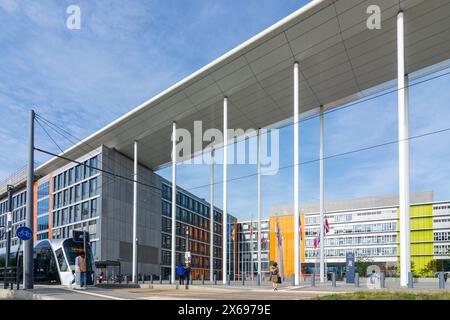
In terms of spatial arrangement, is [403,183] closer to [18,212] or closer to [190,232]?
[190,232]

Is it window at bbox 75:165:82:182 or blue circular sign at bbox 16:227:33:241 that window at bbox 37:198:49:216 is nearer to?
window at bbox 75:165:82:182

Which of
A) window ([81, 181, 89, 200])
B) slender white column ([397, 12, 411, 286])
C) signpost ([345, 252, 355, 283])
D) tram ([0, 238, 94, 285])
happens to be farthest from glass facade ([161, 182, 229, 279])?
slender white column ([397, 12, 411, 286])

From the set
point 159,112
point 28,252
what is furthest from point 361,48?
point 28,252

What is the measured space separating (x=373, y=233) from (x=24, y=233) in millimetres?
93745

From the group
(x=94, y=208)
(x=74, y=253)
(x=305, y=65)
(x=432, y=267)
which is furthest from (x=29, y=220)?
(x=432, y=267)

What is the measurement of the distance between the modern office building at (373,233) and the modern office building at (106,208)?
100 ft

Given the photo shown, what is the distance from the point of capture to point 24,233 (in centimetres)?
1948

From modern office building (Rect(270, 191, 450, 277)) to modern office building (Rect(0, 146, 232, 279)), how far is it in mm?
30504

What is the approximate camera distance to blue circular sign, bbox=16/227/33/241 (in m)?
19.2

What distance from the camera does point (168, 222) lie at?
247 ft

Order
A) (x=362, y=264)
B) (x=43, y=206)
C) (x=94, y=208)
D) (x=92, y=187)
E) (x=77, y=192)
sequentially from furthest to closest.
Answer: (x=362, y=264) < (x=43, y=206) < (x=77, y=192) < (x=92, y=187) < (x=94, y=208)
